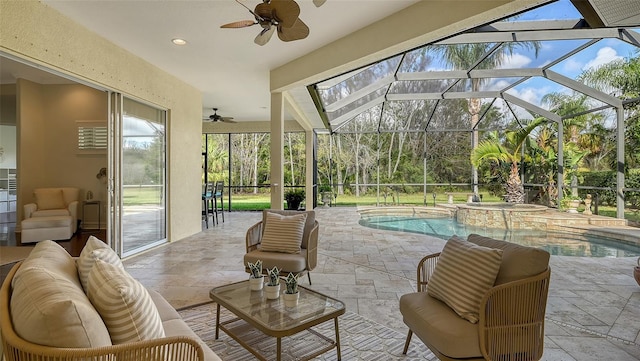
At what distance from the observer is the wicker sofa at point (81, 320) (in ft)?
3.34

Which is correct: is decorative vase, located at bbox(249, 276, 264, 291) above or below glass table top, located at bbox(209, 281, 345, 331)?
above

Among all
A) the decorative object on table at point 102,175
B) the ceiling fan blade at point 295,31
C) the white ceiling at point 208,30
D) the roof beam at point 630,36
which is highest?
the roof beam at point 630,36

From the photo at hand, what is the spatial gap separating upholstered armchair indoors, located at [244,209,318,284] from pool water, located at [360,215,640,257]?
12.0 feet

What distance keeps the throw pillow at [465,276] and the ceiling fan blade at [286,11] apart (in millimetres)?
2036

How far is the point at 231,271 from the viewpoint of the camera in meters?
4.14

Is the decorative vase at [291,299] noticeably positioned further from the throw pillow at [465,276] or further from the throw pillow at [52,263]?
the throw pillow at [52,263]

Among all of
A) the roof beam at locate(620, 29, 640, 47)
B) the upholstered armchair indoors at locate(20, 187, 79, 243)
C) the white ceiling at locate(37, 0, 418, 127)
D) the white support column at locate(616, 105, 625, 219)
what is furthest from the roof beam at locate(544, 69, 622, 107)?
the upholstered armchair indoors at locate(20, 187, 79, 243)

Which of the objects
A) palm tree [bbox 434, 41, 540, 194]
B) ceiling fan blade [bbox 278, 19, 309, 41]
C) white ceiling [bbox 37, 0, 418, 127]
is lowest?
ceiling fan blade [bbox 278, 19, 309, 41]

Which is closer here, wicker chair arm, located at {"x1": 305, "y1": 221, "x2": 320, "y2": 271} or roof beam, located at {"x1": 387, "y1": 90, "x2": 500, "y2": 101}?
wicker chair arm, located at {"x1": 305, "y1": 221, "x2": 320, "y2": 271}

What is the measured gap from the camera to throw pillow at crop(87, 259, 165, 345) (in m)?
1.22

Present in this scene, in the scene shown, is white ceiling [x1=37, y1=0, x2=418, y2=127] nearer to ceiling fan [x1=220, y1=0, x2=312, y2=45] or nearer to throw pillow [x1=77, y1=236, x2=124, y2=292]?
ceiling fan [x1=220, y1=0, x2=312, y2=45]

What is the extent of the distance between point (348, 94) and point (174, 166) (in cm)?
389

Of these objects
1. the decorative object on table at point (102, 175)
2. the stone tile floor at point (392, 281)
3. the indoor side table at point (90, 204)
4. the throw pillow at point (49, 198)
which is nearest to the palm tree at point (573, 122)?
the stone tile floor at point (392, 281)

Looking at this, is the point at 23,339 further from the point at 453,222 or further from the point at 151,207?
the point at 453,222
